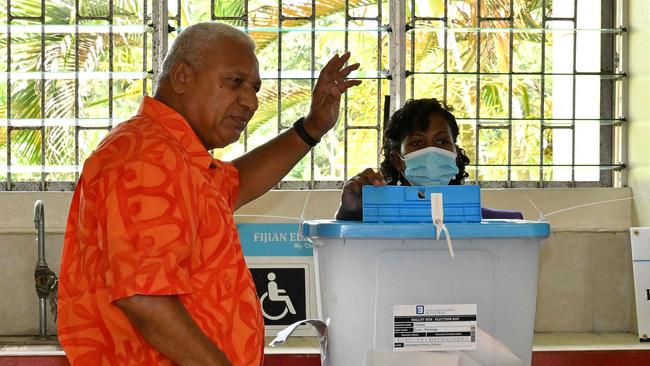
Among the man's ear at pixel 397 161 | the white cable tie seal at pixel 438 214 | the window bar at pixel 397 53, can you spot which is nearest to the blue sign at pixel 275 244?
the window bar at pixel 397 53

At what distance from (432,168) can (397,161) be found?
26cm

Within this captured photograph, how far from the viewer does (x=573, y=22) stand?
377 cm

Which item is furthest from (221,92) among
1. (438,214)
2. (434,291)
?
(434,291)

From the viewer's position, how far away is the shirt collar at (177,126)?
161cm

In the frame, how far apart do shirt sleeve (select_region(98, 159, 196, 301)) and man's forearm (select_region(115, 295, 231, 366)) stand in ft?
0.07

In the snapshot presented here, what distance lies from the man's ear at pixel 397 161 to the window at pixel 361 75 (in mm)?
964

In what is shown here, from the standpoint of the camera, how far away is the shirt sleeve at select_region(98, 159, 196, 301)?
143cm

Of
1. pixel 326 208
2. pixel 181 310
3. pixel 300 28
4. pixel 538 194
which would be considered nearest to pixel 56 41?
pixel 300 28

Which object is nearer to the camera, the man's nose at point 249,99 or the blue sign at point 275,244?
the man's nose at point 249,99

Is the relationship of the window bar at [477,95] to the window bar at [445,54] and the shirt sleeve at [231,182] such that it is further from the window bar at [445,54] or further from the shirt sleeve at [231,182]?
the shirt sleeve at [231,182]

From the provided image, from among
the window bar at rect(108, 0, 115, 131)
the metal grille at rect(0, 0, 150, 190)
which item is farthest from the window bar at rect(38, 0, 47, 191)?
the window bar at rect(108, 0, 115, 131)

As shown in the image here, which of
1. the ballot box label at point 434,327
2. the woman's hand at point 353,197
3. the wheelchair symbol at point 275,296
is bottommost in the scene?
the wheelchair symbol at point 275,296

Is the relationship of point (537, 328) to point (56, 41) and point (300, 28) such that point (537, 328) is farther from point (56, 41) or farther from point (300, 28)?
point (56, 41)

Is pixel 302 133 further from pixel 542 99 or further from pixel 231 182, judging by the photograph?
pixel 542 99
